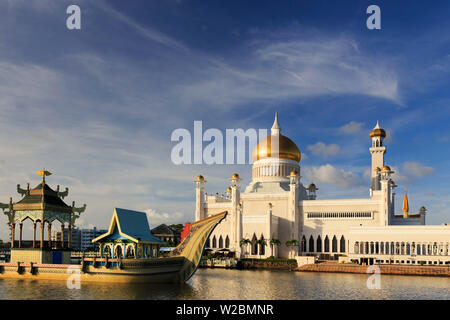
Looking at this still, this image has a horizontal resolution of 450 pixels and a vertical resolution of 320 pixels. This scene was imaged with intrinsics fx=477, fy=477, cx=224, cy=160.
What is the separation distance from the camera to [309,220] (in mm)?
79250

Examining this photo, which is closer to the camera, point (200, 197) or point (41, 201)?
point (41, 201)

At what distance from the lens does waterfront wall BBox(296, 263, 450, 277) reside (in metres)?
57.7

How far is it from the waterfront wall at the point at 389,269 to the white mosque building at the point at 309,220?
5610 mm

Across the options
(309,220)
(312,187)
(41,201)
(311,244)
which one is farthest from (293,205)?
(41,201)

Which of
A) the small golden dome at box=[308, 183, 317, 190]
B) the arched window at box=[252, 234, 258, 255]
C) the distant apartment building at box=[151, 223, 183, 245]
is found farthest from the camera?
the distant apartment building at box=[151, 223, 183, 245]

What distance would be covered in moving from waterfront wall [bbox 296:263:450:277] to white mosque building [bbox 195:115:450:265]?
561 centimetres

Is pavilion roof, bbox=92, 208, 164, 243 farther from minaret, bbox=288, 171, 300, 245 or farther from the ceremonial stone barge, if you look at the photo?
minaret, bbox=288, 171, 300, 245

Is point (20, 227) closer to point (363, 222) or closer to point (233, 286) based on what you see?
point (233, 286)

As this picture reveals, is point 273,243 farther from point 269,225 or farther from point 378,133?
A: point 378,133

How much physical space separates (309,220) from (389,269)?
67.8 ft

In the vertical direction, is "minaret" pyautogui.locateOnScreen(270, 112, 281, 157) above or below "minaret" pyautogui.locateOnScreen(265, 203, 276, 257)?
above

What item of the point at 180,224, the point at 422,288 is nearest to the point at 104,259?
the point at 422,288

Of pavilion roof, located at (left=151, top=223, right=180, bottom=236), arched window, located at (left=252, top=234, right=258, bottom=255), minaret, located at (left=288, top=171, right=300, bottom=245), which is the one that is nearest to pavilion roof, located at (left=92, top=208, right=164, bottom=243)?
arched window, located at (left=252, top=234, right=258, bottom=255)

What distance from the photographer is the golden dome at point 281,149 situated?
293ft
